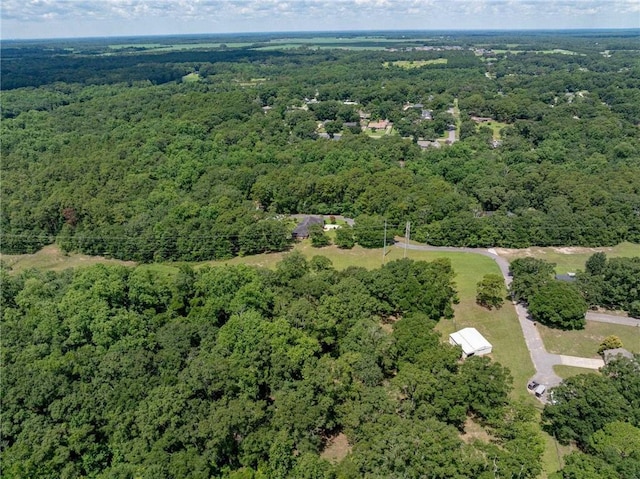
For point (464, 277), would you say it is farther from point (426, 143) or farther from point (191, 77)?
point (191, 77)

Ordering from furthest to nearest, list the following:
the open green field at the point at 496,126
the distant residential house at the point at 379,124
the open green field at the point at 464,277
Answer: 1. the distant residential house at the point at 379,124
2. the open green field at the point at 496,126
3. the open green field at the point at 464,277

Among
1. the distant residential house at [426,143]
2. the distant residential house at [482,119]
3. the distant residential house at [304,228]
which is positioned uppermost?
the distant residential house at [482,119]

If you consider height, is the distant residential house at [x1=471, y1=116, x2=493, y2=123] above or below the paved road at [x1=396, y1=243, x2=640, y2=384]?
above

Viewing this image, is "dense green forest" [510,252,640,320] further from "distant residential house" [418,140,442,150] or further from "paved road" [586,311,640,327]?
"distant residential house" [418,140,442,150]

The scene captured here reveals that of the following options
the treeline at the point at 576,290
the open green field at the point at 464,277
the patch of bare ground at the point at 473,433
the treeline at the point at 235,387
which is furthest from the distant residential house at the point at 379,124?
the patch of bare ground at the point at 473,433

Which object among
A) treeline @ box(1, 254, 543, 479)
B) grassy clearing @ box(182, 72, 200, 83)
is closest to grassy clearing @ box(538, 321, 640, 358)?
treeline @ box(1, 254, 543, 479)

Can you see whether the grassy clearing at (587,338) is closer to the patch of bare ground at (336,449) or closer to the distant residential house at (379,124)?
the patch of bare ground at (336,449)

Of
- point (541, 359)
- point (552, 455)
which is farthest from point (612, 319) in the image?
point (552, 455)
